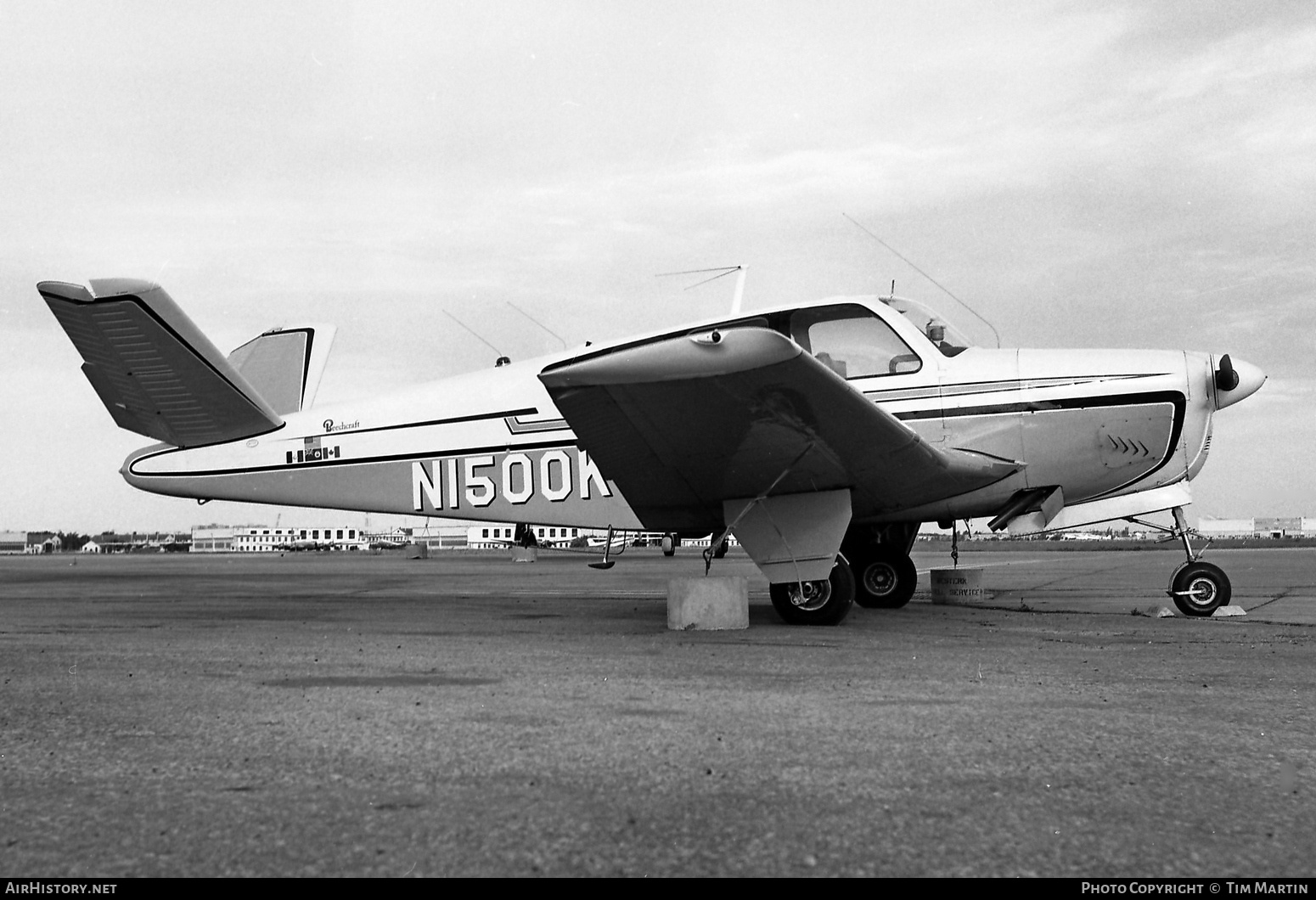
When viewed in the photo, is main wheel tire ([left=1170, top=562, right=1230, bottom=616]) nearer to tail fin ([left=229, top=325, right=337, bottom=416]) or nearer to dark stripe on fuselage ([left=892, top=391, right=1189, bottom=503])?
dark stripe on fuselage ([left=892, top=391, right=1189, bottom=503])

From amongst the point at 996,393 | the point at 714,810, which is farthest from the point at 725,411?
the point at 714,810

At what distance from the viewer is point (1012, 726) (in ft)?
10.4

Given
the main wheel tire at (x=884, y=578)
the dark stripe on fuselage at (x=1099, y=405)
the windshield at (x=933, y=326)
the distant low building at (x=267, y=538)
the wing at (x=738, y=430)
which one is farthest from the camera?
the distant low building at (x=267, y=538)

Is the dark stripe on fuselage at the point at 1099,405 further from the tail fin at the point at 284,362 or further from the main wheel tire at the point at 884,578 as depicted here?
the tail fin at the point at 284,362

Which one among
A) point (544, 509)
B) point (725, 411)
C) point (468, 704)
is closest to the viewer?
point (468, 704)

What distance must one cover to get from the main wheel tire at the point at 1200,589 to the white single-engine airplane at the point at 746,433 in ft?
0.05

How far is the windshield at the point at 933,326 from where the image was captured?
26.8ft

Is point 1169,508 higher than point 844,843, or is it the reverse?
point 1169,508

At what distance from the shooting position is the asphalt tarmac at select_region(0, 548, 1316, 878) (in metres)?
1.90

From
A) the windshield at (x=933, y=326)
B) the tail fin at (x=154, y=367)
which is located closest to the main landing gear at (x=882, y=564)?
the windshield at (x=933, y=326)

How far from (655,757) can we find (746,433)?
12.9 feet

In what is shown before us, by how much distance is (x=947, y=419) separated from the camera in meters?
7.97

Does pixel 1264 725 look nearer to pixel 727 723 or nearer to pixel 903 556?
pixel 727 723

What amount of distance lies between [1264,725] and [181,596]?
34.9 ft
